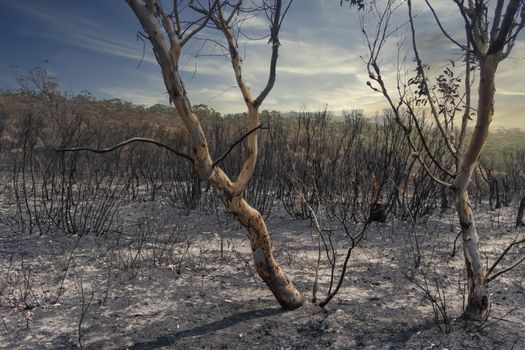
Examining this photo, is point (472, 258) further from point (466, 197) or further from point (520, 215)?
point (520, 215)

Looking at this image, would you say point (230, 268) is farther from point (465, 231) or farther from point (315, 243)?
point (465, 231)

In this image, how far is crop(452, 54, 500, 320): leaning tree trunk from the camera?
2.39 metres

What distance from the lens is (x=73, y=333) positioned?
276 centimetres

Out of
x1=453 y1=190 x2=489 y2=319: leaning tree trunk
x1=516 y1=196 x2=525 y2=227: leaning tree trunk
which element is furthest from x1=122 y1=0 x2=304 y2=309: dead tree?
x1=516 y1=196 x2=525 y2=227: leaning tree trunk

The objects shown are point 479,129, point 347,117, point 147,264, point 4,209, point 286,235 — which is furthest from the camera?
point 347,117

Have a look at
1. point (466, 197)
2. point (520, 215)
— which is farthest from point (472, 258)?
point (520, 215)

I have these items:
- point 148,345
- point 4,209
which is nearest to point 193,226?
point 4,209

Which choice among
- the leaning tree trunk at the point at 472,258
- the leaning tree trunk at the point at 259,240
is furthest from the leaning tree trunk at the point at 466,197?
the leaning tree trunk at the point at 259,240

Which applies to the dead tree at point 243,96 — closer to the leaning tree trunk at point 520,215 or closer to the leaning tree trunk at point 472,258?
the leaning tree trunk at point 472,258

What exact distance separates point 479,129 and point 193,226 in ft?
13.9

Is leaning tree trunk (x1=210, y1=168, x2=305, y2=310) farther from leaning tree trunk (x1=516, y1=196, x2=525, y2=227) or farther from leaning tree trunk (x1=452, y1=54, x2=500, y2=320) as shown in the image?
leaning tree trunk (x1=516, y1=196, x2=525, y2=227)

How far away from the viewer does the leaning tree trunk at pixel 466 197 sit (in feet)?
7.86

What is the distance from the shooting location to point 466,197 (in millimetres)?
2684

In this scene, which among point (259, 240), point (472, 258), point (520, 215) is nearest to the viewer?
point (472, 258)
